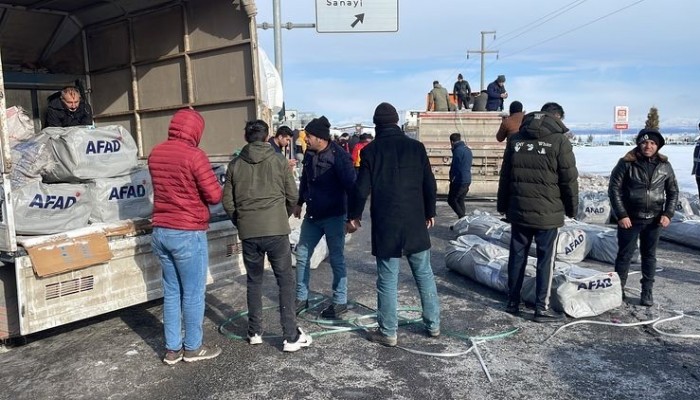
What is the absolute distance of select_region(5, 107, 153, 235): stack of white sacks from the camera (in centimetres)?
432

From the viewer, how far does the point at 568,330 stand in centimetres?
475

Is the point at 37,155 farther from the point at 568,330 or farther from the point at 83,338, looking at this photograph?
the point at 568,330

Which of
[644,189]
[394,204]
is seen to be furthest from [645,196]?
[394,204]

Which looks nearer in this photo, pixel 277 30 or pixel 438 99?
pixel 277 30

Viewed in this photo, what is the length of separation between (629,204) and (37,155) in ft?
17.6

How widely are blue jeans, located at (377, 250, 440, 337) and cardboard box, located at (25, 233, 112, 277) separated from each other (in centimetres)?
216

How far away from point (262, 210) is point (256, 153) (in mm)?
432

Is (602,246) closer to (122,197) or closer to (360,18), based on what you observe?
(122,197)

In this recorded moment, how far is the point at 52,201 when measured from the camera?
14.4 feet

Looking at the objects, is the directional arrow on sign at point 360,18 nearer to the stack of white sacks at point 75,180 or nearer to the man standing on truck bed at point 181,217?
the stack of white sacks at point 75,180

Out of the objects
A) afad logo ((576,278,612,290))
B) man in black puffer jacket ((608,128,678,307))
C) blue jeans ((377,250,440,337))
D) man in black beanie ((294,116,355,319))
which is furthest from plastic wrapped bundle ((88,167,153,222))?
man in black puffer jacket ((608,128,678,307))

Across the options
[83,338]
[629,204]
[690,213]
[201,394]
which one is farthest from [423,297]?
[690,213]

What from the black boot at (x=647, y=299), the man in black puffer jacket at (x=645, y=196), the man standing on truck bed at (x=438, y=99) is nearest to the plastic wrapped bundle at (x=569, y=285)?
the black boot at (x=647, y=299)

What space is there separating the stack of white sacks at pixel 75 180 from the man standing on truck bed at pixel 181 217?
1.01 m
